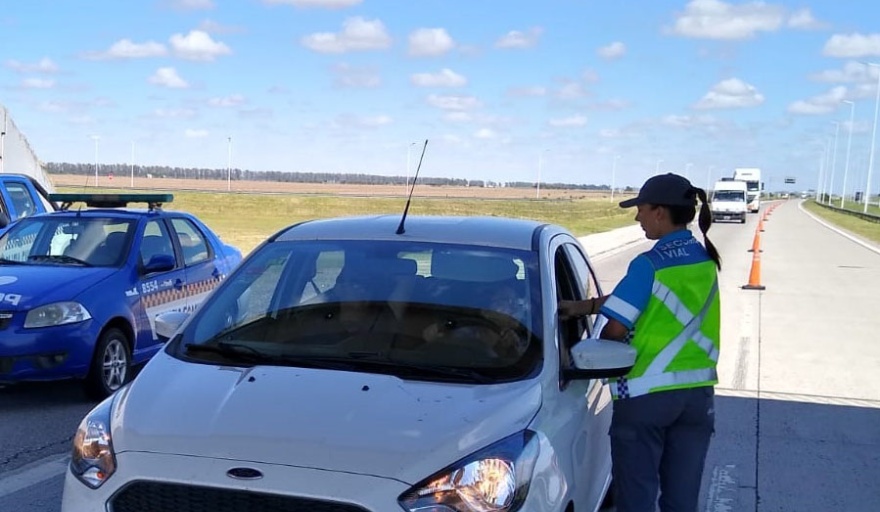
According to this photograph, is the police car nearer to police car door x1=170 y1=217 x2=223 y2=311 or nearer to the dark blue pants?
police car door x1=170 y1=217 x2=223 y2=311

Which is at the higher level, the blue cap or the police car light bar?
the blue cap

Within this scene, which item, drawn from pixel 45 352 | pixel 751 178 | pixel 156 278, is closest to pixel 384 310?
pixel 45 352

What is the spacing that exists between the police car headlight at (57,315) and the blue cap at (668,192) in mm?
4920

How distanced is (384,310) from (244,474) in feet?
4.46

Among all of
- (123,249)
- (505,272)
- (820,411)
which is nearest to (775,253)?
(820,411)

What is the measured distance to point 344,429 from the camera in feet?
9.08

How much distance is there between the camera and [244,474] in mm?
2627

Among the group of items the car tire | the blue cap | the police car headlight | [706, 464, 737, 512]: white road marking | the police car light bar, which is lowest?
[706, 464, 737, 512]: white road marking

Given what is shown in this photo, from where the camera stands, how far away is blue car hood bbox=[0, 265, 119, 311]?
6.78 metres

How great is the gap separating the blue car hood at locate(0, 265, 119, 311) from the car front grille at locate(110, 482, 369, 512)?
15.0ft

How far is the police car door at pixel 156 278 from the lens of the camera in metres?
7.68

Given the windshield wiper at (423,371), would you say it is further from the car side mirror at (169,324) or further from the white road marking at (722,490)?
the white road marking at (722,490)

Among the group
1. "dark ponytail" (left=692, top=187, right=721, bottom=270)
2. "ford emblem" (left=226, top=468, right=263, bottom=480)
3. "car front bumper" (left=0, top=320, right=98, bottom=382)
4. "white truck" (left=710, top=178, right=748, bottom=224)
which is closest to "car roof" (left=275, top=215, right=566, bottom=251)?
"dark ponytail" (left=692, top=187, right=721, bottom=270)

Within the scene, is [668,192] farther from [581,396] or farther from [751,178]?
[751,178]
